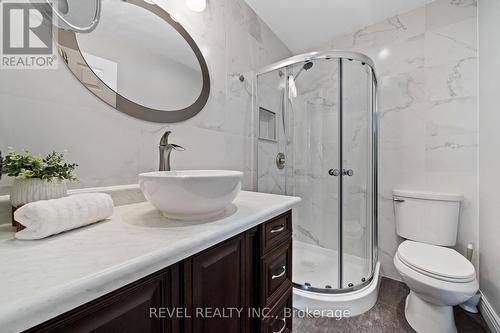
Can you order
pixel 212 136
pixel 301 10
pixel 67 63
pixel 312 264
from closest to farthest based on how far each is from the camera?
pixel 67 63 → pixel 212 136 → pixel 301 10 → pixel 312 264

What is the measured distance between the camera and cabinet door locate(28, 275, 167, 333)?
1.18 ft

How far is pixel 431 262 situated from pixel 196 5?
2.10 m

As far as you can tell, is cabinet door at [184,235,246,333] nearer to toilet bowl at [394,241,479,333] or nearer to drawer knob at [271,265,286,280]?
drawer knob at [271,265,286,280]

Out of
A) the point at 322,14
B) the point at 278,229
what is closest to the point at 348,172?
the point at 278,229

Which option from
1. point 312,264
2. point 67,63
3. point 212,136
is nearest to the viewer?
point 67,63

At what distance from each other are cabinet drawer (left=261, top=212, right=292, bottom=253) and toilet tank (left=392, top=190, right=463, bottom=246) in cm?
123

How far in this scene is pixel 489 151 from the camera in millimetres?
1344

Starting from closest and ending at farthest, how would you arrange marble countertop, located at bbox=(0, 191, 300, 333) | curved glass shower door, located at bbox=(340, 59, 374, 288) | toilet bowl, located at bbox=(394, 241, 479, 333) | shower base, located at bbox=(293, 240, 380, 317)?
1. marble countertop, located at bbox=(0, 191, 300, 333)
2. toilet bowl, located at bbox=(394, 241, 479, 333)
3. shower base, located at bbox=(293, 240, 380, 317)
4. curved glass shower door, located at bbox=(340, 59, 374, 288)

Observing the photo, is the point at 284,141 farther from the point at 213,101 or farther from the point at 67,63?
the point at 67,63

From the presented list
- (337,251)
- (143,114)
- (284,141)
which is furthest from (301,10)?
(337,251)

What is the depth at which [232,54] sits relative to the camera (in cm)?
157

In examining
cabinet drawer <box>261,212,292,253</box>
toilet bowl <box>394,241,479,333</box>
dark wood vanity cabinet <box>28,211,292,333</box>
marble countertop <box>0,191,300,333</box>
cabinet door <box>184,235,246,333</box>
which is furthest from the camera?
toilet bowl <box>394,241,479,333</box>

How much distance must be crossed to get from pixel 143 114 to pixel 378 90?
196 centimetres

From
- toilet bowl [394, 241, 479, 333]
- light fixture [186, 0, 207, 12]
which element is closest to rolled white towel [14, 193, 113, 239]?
light fixture [186, 0, 207, 12]
